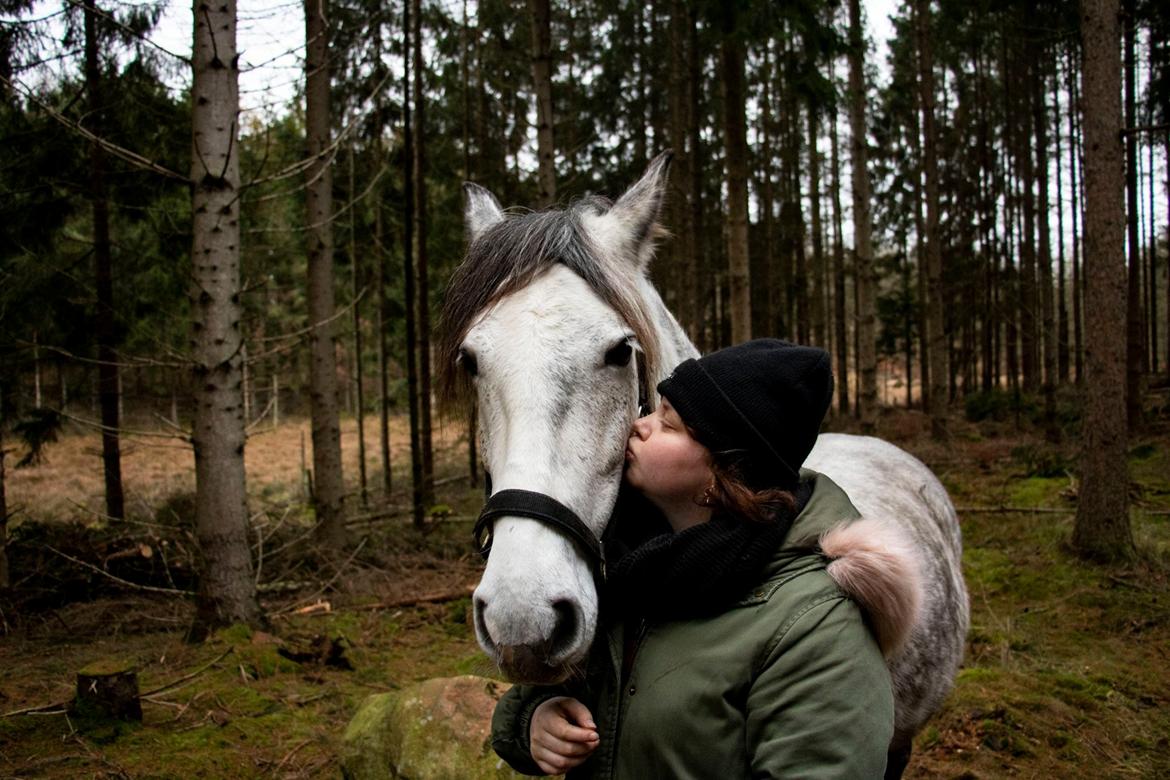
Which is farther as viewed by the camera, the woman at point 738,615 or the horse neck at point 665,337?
the horse neck at point 665,337

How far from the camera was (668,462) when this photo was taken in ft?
5.20

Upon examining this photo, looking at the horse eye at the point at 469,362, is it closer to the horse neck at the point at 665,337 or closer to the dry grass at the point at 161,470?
the horse neck at the point at 665,337

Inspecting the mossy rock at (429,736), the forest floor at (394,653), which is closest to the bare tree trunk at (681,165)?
the forest floor at (394,653)

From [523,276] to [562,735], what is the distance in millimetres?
1159

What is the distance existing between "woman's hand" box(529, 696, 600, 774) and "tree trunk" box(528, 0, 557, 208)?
647 centimetres

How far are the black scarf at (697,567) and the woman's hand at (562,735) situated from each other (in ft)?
0.83

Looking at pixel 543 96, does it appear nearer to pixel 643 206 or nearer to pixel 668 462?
pixel 643 206

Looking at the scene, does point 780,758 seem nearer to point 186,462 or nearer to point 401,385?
point 401,385

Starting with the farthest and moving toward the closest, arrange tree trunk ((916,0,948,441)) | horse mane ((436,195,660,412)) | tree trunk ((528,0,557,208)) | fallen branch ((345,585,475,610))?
tree trunk ((916,0,948,441)), tree trunk ((528,0,557,208)), fallen branch ((345,585,475,610)), horse mane ((436,195,660,412))

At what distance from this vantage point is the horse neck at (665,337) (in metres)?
2.10

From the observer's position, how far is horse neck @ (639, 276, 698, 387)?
2.10 m

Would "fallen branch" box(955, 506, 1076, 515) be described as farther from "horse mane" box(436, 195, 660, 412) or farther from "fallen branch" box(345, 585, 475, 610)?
"horse mane" box(436, 195, 660, 412)

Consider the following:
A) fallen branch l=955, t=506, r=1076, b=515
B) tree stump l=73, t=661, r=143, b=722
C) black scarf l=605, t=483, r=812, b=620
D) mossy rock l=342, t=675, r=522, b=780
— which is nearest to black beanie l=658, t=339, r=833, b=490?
black scarf l=605, t=483, r=812, b=620

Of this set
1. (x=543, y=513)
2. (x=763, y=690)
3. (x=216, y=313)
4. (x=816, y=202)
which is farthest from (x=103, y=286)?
(x=816, y=202)
